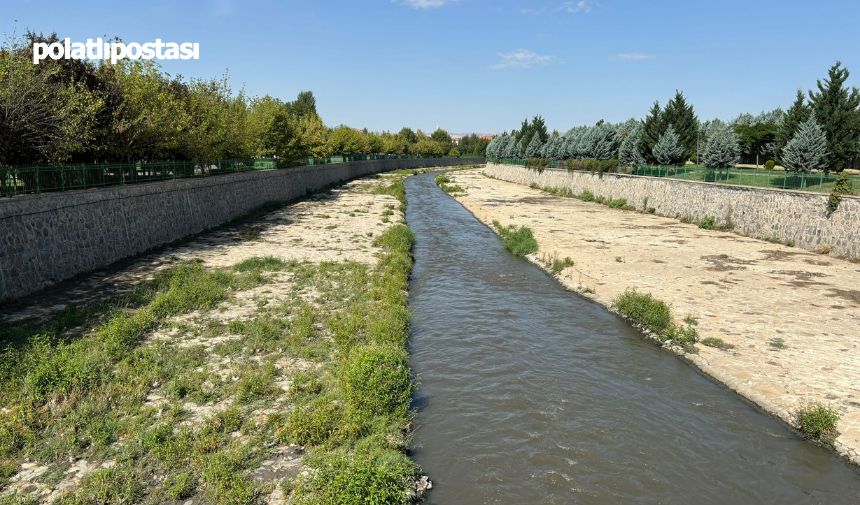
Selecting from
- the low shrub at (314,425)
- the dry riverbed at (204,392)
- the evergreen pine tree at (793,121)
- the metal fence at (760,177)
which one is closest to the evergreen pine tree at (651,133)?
the metal fence at (760,177)

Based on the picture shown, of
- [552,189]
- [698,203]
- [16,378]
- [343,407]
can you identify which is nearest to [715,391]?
[343,407]

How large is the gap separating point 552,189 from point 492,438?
63.4m

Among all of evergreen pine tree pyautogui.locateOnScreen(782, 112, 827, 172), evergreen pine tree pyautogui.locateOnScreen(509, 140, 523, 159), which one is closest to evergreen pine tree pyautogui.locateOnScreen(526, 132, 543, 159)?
evergreen pine tree pyautogui.locateOnScreen(509, 140, 523, 159)

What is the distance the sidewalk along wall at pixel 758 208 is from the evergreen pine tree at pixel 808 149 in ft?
17.0

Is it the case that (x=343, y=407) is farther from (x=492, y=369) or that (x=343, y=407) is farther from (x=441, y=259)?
(x=441, y=259)

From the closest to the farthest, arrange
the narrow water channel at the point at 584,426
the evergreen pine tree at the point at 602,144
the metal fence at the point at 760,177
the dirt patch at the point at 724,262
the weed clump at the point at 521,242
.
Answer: the narrow water channel at the point at 584,426
the dirt patch at the point at 724,262
the metal fence at the point at 760,177
the weed clump at the point at 521,242
the evergreen pine tree at the point at 602,144

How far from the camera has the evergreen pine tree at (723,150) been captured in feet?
139

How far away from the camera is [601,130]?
225ft

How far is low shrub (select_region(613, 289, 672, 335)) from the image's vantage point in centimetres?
1752

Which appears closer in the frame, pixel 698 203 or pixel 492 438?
pixel 492 438

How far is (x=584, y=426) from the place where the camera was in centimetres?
1198

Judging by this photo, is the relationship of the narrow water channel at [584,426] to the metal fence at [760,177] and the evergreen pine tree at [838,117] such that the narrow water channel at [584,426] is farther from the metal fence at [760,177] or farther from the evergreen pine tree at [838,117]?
the evergreen pine tree at [838,117]

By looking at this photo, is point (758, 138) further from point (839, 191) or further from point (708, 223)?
point (839, 191)

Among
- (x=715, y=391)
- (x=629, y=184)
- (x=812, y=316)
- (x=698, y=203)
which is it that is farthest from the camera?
Result: (x=629, y=184)
